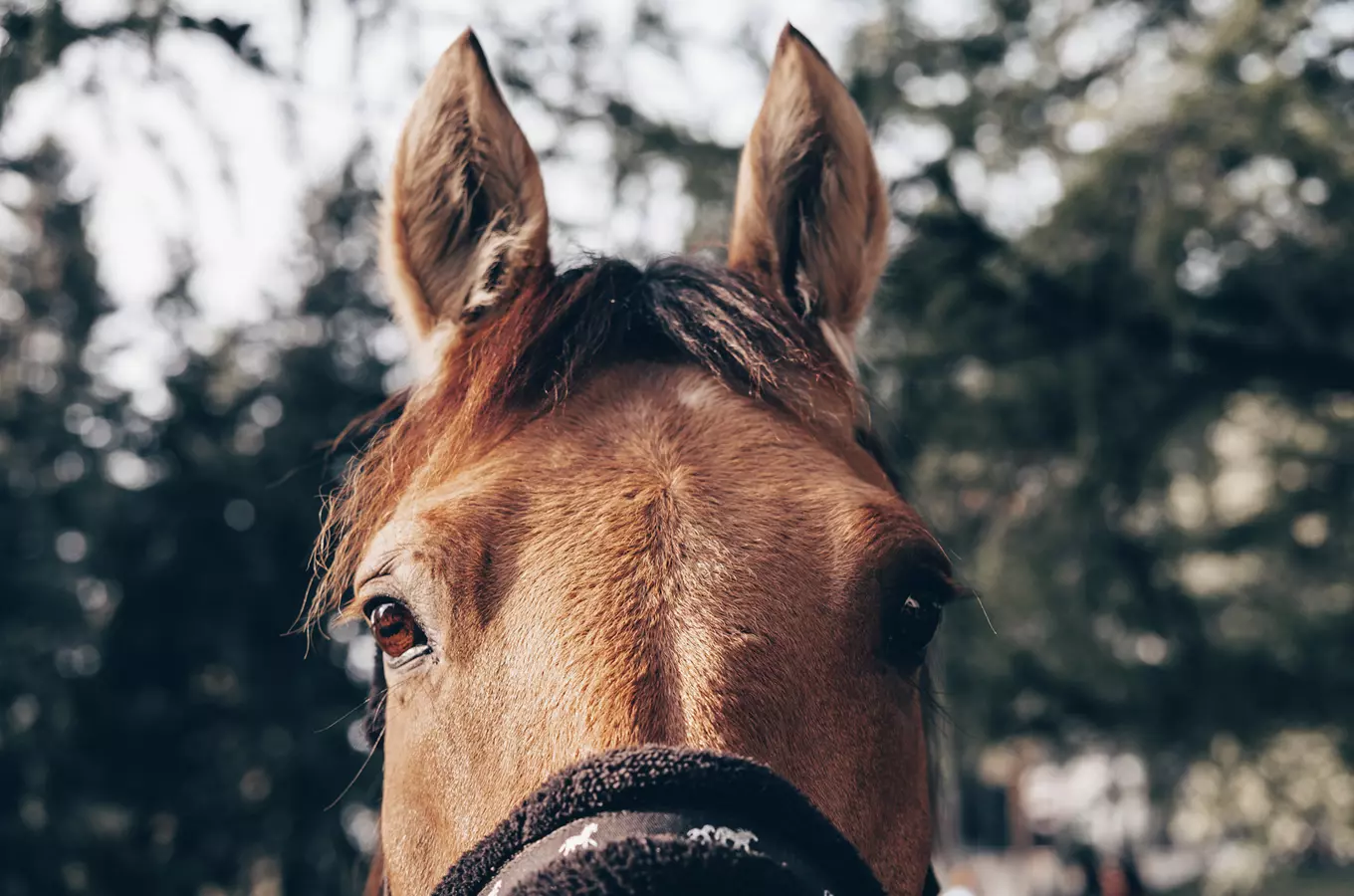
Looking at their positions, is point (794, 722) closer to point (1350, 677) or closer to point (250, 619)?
point (250, 619)

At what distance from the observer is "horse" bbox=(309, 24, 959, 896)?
1688 mm

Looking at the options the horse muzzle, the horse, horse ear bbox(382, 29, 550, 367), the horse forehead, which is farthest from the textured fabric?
horse ear bbox(382, 29, 550, 367)

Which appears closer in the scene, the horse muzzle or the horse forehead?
the horse muzzle

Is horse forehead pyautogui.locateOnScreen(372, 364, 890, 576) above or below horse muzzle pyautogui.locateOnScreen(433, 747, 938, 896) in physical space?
above

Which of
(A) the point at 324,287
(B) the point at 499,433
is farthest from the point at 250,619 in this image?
(B) the point at 499,433

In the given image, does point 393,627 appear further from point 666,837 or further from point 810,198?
point 810,198

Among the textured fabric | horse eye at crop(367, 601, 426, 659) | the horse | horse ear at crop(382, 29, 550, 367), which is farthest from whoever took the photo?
horse ear at crop(382, 29, 550, 367)

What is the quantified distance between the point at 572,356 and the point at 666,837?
3.74 ft

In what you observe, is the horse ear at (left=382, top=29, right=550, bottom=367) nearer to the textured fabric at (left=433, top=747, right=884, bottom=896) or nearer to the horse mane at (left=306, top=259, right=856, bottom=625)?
the horse mane at (left=306, top=259, right=856, bottom=625)

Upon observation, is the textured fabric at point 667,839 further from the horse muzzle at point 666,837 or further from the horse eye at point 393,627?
the horse eye at point 393,627

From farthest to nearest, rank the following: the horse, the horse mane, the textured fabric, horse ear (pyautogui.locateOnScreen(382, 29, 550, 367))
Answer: horse ear (pyautogui.locateOnScreen(382, 29, 550, 367)) < the horse mane < the horse < the textured fabric

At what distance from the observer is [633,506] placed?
1843 millimetres

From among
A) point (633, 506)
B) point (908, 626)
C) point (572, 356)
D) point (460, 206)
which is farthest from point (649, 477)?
point (460, 206)

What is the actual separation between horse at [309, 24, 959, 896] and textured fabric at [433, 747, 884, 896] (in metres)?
0.13
